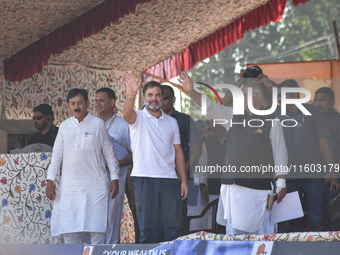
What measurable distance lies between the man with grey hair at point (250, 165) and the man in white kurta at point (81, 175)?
890 mm

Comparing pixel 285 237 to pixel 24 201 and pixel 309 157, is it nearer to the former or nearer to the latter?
pixel 309 157

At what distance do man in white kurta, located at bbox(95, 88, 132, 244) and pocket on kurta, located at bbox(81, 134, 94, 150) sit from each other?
48cm

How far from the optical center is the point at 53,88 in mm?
6176

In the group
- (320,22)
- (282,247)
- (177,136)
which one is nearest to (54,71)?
(177,136)

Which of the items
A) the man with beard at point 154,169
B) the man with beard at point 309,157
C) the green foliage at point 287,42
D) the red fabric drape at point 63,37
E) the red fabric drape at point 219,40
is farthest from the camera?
the green foliage at point 287,42

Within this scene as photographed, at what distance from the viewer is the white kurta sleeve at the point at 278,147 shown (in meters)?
3.73

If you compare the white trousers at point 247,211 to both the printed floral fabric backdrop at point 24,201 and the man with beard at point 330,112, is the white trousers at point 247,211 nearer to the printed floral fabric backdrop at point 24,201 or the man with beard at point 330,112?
the man with beard at point 330,112

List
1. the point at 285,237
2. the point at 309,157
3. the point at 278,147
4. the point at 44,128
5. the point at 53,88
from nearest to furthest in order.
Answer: the point at 285,237, the point at 278,147, the point at 309,157, the point at 44,128, the point at 53,88

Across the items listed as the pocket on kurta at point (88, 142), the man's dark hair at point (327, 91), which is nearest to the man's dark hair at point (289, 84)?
the man's dark hair at point (327, 91)

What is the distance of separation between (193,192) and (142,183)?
151 centimetres

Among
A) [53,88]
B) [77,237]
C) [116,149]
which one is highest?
[53,88]

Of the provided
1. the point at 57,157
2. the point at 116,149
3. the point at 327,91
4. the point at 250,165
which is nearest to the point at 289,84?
the point at 327,91

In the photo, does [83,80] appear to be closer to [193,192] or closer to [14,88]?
[14,88]

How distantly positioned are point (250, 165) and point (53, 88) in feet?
11.1
